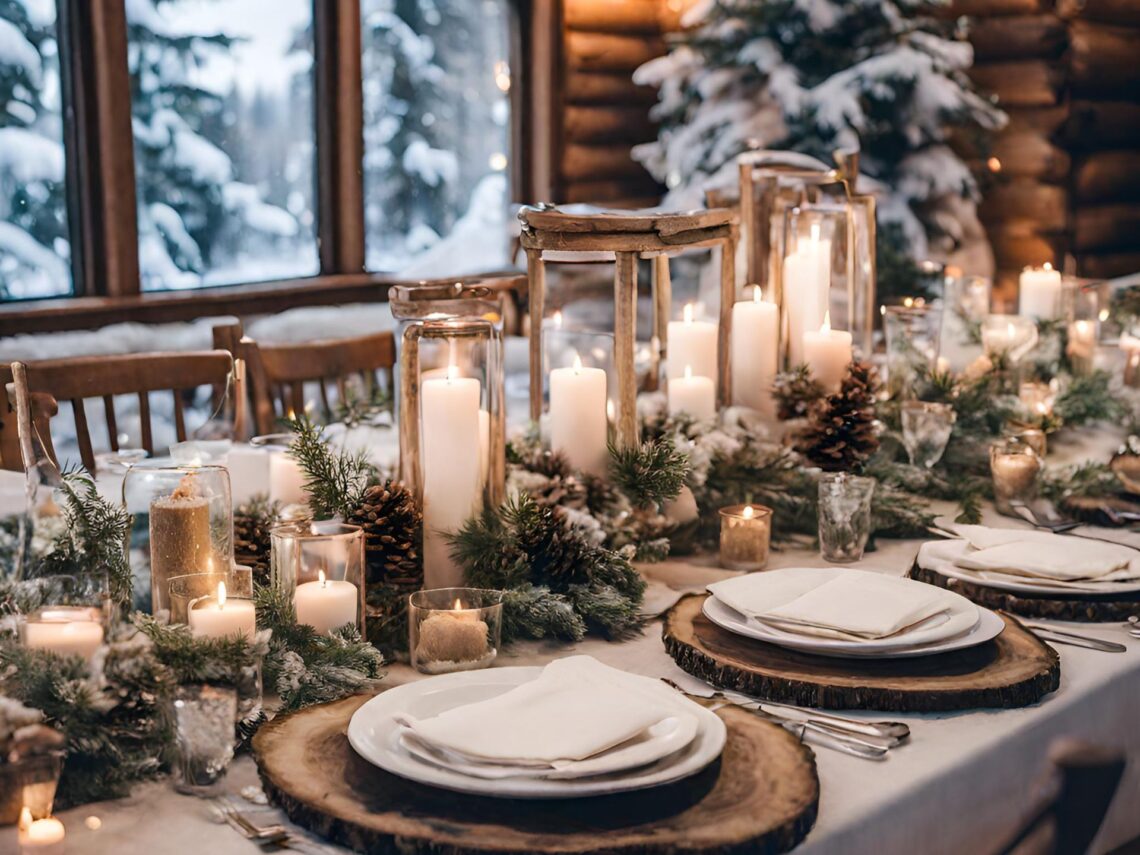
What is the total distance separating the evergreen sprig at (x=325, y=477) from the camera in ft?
4.81

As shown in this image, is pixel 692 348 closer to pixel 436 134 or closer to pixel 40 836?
pixel 40 836

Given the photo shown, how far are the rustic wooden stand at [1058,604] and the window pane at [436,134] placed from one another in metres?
3.87

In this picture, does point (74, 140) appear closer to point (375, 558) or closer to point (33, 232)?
point (33, 232)

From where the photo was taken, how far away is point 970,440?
2.11 meters

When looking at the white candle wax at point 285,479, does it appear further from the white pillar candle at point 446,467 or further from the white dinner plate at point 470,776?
the white dinner plate at point 470,776

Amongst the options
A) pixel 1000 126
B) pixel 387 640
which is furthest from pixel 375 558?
pixel 1000 126

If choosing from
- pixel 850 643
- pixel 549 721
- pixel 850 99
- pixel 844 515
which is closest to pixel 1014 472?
pixel 844 515

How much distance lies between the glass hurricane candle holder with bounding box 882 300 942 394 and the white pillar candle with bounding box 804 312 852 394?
26 cm

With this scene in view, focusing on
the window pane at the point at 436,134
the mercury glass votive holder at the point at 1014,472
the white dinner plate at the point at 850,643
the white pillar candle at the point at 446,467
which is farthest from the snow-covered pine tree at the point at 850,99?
the white dinner plate at the point at 850,643

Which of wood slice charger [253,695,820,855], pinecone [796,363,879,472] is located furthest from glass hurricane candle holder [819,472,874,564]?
wood slice charger [253,695,820,855]

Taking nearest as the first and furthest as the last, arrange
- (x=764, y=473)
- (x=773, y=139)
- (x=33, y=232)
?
(x=764, y=473) → (x=33, y=232) → (x=773, y=139)

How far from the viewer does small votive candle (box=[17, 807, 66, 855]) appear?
90 centimetres

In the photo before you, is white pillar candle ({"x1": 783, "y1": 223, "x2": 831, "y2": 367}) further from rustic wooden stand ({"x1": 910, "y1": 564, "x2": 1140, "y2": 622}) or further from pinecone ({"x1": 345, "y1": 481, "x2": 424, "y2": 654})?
pinecone ({"x1": 345, "y1": 481, "x2": 424, "y2": 654})

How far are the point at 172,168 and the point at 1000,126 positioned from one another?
314 cm
